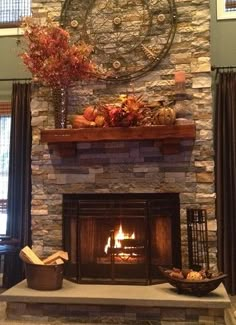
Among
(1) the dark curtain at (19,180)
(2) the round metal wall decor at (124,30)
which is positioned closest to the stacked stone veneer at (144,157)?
(2) the round metal wall decor at (124,30)

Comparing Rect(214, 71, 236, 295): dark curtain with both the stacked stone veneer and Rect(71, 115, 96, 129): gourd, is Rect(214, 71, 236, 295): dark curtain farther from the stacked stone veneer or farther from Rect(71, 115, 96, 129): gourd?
Rect(71, 115, 96, 129): gourd

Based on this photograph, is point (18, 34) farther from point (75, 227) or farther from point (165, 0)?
point (75, 227)

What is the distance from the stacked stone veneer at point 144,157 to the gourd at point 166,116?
0.79 feet

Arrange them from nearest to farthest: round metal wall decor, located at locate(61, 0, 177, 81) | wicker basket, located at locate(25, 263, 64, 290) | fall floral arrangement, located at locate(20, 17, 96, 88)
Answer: wicker basket, located at locate(25, 263, 64, 290), fall floral arrangement, located at locate(20, 17, 96, 88), round metal wall decor, located at locate(61, 0, 177, 81)

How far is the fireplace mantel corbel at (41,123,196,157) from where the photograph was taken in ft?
11.1

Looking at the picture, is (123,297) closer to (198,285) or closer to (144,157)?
(198,285)

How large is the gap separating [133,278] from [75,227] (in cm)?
66

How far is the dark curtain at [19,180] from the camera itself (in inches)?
172

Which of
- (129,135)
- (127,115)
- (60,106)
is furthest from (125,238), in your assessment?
(60,106)

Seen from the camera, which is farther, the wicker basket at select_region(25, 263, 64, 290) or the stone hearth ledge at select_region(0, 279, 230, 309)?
the wicker basket at select_region(25, 263, 64, 290)

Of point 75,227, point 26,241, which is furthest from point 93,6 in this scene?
point 26,241

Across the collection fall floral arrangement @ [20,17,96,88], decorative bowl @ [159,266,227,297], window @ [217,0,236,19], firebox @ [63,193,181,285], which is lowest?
decorative bowl @ [159,266,227,297]

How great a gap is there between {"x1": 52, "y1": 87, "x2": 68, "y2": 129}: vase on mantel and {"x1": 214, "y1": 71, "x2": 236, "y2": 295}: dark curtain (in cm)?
152

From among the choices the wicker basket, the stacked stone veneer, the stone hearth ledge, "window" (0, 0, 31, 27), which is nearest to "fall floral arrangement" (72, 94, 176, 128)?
the stacked stone veneer
